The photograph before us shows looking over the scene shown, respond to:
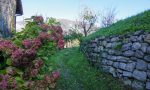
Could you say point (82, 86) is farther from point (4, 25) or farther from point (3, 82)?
point (3, 82)

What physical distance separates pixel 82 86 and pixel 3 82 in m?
5.85

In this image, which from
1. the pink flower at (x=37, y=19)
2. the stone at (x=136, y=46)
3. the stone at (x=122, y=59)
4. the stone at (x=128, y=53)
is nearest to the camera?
the pink flower at (x=37, y=19)

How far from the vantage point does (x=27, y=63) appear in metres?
5.36

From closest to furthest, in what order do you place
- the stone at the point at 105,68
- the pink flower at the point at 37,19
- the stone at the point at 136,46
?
1. the pink flower at the point at 37,19
2. the stone at the point at 136,46
3. the stone at the point at 105,68

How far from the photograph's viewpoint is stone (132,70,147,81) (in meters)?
8.23

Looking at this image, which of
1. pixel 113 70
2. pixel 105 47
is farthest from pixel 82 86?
pixel 105 47

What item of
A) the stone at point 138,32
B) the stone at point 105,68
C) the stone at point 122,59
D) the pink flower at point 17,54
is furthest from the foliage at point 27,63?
the stone at point 105,68

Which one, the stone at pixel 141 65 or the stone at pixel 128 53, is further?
the stone at pixel 128 53

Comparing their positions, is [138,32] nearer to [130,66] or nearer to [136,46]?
[136,46]

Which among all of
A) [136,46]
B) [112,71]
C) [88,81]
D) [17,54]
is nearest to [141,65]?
[136,46]

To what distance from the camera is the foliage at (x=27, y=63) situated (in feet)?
16.9

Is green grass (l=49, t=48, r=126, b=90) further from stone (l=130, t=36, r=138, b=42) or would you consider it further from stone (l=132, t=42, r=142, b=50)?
stone (l=130, t=36, r=138, b=42)

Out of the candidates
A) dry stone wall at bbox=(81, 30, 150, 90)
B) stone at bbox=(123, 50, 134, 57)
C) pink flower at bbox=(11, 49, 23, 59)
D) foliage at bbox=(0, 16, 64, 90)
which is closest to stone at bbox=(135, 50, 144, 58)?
dry stone wall at bbox=(81, 30, 150, 90)

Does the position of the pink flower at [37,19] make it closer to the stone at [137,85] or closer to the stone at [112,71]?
the stone at [137,85]
